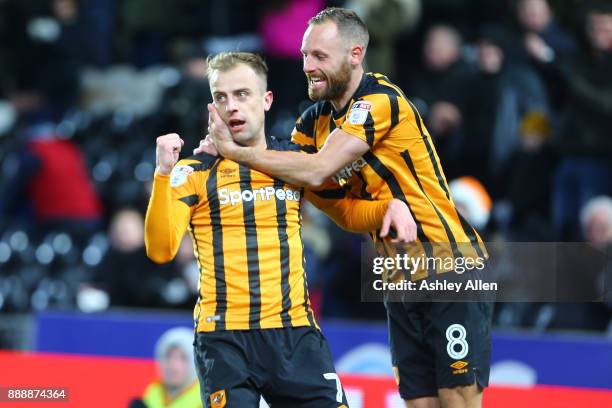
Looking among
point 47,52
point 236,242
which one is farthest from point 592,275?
point 47,52

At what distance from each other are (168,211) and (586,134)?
4.70 meters

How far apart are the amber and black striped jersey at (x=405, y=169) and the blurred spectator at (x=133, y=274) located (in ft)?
13.7

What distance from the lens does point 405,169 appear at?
18.6 feet

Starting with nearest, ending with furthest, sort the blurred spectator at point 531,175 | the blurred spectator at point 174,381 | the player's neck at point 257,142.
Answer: the player's neck at point 257,142
the blurred spectator at point 174,381
the blurred spectator at point 531,175

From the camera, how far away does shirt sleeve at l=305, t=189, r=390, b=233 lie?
567 centimetres

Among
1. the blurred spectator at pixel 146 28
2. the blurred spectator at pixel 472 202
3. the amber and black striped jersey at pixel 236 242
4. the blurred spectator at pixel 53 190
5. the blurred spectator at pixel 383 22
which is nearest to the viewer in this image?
the amber and black striped jersey at pixel 236 242

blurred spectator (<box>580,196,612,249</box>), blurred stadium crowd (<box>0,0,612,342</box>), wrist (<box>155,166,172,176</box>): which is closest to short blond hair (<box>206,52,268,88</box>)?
wrist (<box>155,166,172,176</box>)

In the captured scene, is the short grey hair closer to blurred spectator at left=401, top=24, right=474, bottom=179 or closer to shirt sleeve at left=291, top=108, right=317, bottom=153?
blurred spectator at left=401, top=24, right=474, bottom=179

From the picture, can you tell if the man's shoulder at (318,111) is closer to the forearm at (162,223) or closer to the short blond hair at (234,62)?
the short blond hair at (234,62)

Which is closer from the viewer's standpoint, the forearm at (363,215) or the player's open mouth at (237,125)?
the player's open mouth at (237,125)

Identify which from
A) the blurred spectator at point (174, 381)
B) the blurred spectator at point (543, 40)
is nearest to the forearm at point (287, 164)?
the blurred spectator at point (174, 381)

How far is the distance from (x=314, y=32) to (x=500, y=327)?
3.63m

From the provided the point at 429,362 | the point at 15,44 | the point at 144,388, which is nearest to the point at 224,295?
the point at 429,362

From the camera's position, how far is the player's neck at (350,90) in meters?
5.74
